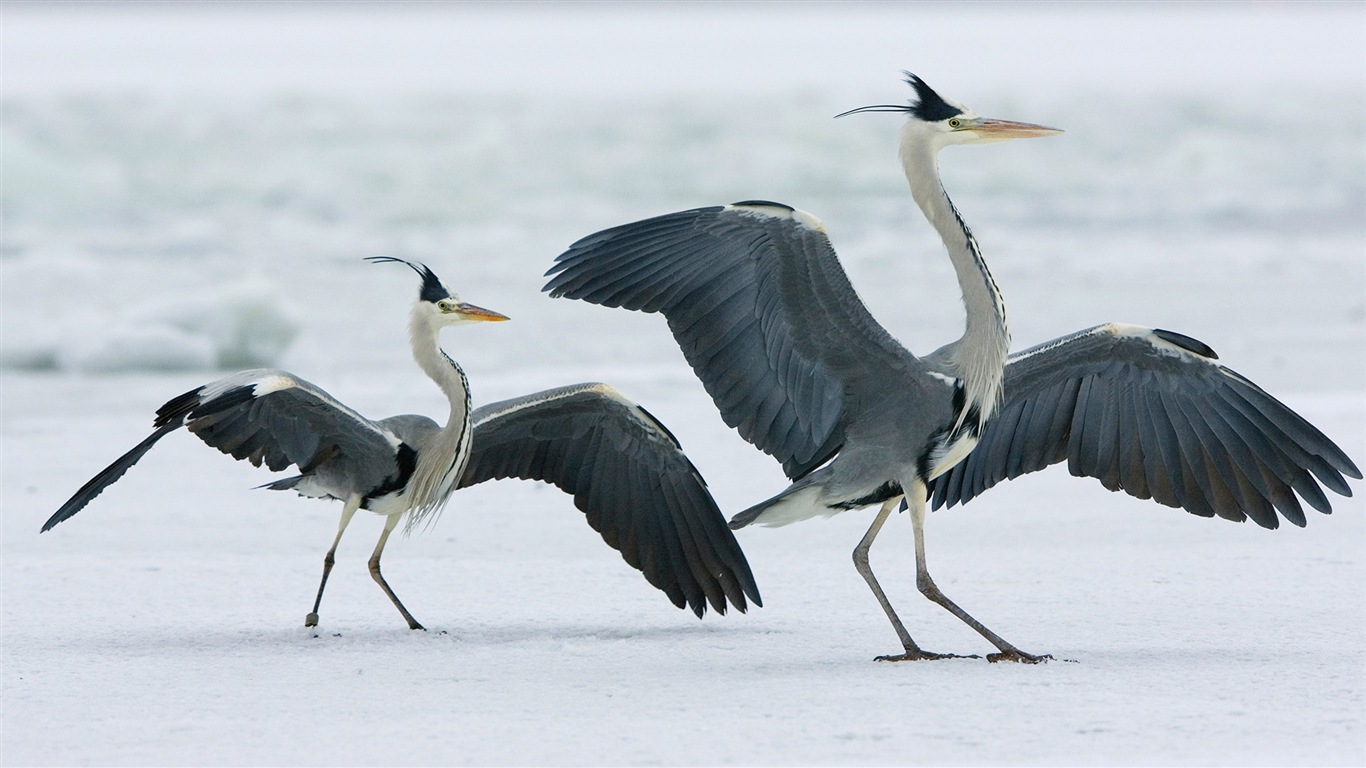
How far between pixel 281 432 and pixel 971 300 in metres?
2.19

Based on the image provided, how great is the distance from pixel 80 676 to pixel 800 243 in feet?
7.83

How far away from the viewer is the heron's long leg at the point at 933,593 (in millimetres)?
4719

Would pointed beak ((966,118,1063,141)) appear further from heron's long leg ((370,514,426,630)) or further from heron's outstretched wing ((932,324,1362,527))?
heron's long leg ((370,514,426,630))

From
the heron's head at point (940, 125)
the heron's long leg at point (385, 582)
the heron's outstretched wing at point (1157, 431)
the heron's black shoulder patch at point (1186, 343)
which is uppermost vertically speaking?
the heron's head at point (940, 125)

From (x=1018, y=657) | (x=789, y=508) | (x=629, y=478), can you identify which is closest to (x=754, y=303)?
(x=789, y=508)

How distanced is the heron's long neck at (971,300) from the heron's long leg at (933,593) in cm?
26

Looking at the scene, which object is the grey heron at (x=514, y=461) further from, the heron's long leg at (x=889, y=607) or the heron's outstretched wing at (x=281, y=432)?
the heron's long leg at (x=889, y=607)

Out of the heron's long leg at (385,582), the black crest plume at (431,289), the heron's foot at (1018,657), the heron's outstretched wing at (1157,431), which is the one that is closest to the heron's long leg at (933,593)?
the heron's foot at (1018,657)

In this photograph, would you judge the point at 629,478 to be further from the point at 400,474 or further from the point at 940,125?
the point at 940,125

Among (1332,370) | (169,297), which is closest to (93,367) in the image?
(169,297)

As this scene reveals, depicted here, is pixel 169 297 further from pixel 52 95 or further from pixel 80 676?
pixel 52 95

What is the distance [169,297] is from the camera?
11.3 meters

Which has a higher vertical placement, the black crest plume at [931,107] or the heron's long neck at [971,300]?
the black crest plume at [931,107]

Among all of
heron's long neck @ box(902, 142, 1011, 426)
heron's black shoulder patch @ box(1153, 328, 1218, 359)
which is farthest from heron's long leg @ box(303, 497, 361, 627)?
heron's black shoulder patch @ box(1153, 328, 1218, 359)
